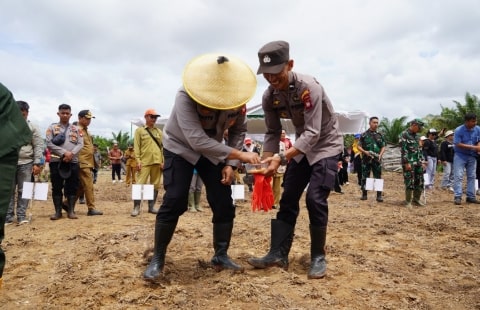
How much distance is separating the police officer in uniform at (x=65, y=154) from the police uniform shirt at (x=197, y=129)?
12.7ft

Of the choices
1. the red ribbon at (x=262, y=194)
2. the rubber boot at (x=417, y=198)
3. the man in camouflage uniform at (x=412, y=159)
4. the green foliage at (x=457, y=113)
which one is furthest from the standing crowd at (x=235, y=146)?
the green foliage at (x=457, y=113)

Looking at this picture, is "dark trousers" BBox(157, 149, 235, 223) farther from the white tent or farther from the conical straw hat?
the white tent

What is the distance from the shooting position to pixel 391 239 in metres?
5.03

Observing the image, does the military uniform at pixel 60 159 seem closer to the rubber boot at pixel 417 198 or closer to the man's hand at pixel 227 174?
the man's hand at pixel 227 174

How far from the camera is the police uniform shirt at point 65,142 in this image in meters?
6.70

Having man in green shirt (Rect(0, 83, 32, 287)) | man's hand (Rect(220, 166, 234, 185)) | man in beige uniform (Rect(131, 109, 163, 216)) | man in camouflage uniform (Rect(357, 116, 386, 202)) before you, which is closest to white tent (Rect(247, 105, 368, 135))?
man in camouflage uniform (Rect(357, 116, 386, 202))

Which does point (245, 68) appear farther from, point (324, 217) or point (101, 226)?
point (101, 226)

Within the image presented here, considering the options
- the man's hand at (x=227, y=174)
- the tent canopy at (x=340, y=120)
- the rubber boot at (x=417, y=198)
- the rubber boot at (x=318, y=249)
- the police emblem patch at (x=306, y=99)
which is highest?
the tent canopy at (x=340, y=120)

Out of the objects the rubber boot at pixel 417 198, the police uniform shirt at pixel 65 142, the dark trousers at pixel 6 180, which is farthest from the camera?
the rubber boot at pixel 417 198

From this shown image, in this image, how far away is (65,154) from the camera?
6652 mm

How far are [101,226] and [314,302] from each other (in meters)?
3.91

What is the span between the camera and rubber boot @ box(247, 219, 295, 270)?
12.0 ft

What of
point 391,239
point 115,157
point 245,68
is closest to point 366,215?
point 391,239

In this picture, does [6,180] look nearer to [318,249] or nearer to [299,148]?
[299,148]
